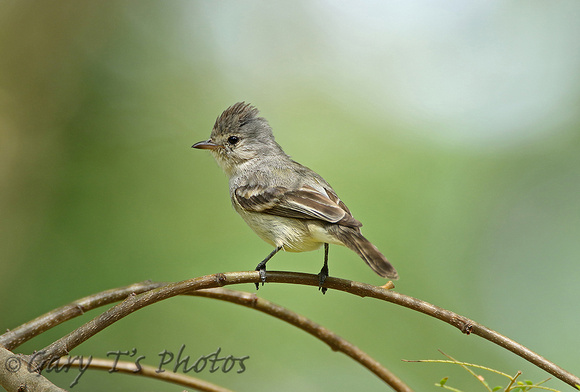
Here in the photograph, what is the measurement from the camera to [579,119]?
6.74m

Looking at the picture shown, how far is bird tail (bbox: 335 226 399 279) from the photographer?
2232 millimetres

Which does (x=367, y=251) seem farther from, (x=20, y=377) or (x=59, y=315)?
(x=20, y=377)

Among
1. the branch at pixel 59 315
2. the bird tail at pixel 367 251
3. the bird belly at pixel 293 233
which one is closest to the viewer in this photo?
the branch at pixel 59 315

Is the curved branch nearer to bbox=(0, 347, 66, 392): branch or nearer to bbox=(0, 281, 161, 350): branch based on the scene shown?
bbox=(0, 347, 66, 392): branch

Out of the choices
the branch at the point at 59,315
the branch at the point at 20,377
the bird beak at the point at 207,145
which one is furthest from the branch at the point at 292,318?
the bird beak at the point at 207,145

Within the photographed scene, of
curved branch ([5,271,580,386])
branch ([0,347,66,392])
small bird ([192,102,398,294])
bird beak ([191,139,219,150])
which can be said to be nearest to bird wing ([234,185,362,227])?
small bird ([192,102,398,294])

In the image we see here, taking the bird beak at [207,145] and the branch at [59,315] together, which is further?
the bird beak at [207,145]

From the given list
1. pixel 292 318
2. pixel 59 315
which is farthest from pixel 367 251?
pixel 59 315

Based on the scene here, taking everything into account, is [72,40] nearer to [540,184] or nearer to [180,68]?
[180,68]

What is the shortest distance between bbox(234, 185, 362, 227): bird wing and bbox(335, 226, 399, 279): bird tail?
0.07 m

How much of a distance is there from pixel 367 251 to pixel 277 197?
889 mm

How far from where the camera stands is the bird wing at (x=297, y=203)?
9.27ft

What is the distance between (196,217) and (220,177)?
0.58 meters

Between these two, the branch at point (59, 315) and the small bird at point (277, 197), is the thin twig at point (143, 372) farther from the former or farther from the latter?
the small bird at point (277, 197)
